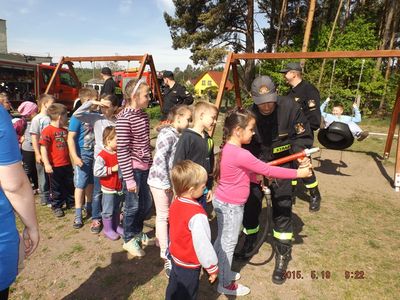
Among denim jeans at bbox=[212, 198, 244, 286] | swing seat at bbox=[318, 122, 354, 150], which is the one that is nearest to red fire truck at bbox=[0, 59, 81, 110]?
swing seat at bbox=[318, 122, 354, 150]

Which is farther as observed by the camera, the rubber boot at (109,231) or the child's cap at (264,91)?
the rubber boot at (109,231)

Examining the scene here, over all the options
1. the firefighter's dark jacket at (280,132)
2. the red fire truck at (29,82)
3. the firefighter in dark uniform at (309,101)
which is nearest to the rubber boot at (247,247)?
the firefighter's dark jacket at (280,132)

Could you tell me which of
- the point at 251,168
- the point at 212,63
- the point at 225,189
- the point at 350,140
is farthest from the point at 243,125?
the point at 212,63

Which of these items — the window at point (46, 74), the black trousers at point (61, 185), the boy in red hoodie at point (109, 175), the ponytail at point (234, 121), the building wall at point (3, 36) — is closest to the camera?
the ponytail at point (234, 121)

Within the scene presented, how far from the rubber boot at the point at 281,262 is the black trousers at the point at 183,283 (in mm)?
1184

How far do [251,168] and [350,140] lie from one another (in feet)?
13.7

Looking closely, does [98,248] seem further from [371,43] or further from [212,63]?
[371,43]

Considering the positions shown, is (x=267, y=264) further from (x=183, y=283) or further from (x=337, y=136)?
(x=337, y=136)

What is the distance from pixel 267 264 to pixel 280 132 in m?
1.45

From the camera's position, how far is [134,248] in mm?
3389

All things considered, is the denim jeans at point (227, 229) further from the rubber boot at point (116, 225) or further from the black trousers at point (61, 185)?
the black trousers at point (61, 185)

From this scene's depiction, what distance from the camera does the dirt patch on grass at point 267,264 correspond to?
2869 millimetres

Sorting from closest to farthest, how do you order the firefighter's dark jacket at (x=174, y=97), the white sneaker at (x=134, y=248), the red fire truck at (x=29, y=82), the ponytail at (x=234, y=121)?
1. the ponytail at (x=234, y=121)
2. the white sneaker at (x=134, y=248)
3. the firefighter's dark jacket at (x=174, y=97)
4. the red fire truck at (x=29, y=82)

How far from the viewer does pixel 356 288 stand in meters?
2.98
